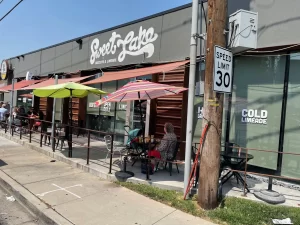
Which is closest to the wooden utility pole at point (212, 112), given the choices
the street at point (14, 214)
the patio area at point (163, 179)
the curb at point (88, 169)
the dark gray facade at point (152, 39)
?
the patio area at point (163, 179)

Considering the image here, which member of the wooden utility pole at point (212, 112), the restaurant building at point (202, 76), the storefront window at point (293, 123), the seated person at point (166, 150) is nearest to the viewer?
the wooden utility pole at point (212, 112)

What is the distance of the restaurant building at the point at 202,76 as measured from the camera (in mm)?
6312

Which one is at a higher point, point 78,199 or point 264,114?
point 264,114

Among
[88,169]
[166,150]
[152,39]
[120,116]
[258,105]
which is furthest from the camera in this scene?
[120,116]

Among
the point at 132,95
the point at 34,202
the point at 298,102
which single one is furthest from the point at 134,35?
the point at 34,202

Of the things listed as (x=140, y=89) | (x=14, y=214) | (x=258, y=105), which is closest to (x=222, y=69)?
(x=140, y=89)

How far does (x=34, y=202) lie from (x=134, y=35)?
732 cm

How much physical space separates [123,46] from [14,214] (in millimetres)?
7852

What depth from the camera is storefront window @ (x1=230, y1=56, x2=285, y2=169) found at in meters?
6.57

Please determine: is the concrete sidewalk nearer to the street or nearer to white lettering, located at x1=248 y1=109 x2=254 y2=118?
the street

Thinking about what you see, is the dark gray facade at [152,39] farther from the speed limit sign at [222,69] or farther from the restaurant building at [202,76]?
the speed limit sign at [222,69]

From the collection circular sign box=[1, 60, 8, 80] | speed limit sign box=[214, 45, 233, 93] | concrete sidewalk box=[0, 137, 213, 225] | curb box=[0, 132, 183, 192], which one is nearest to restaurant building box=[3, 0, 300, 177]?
speed limit sign box=[214, 45, 233, 93]

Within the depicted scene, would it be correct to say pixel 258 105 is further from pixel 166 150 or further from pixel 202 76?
pixel 166 150

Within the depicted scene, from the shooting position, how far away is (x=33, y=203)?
192 inches
